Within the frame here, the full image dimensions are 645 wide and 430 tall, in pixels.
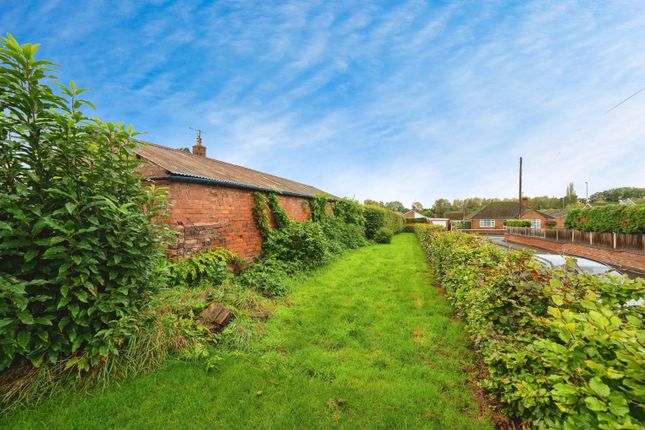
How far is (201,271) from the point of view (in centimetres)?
650

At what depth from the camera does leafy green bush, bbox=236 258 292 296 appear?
281 inches

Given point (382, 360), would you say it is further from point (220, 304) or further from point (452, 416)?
point (220, 304)

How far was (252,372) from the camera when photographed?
370 centimetres

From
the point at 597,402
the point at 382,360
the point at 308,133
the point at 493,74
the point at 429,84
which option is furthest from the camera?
the point at 308,133

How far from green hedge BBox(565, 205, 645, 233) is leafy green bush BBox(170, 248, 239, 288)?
72.9 feet

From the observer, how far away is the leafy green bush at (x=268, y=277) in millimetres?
7125

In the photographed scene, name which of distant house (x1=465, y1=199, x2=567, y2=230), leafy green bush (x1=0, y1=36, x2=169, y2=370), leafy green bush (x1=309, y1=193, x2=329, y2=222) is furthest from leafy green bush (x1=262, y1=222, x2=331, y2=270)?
distant house (x1=465, y1=199, x2=567, y2=230)

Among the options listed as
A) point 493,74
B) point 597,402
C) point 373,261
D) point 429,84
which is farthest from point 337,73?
point 597,402

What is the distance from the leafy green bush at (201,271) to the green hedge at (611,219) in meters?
22.2

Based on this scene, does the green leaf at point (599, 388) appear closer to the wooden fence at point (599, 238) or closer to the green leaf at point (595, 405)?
the green leaf at point (595, 405)

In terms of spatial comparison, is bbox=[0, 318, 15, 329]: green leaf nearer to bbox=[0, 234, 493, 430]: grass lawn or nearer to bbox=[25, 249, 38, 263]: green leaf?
bbox=[25, 249, 38, 263]: green leaf

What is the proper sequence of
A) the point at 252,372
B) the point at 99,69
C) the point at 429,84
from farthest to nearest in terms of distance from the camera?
the point at 429,84 < the point at 99,69 < the point at 252,372

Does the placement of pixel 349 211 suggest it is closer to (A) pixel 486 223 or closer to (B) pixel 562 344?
(B) pixel 562 344

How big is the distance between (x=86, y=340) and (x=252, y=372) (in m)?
2.16
